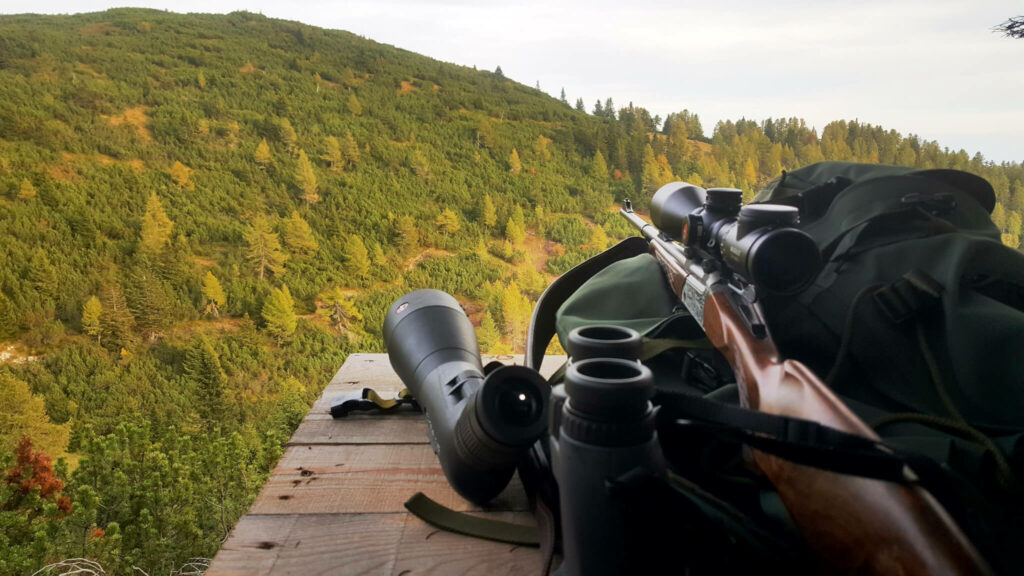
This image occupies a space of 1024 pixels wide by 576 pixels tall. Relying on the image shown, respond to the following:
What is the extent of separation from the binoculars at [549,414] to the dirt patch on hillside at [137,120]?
9.07m

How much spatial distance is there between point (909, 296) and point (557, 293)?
658mm

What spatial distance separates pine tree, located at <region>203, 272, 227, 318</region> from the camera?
272 inches

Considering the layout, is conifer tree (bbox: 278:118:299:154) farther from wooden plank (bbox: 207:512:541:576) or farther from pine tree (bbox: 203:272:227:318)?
wooden plank (bbox: 207:512:541:576)

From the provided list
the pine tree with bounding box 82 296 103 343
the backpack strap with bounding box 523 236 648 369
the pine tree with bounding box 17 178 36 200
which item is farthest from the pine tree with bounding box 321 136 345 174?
the backpack strap with bounding box 523 236 648 369

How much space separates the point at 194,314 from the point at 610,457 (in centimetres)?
786

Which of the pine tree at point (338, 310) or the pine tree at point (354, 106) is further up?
the pine tree at point (354, 106)

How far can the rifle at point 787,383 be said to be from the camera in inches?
12.7

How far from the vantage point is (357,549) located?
0.64 m

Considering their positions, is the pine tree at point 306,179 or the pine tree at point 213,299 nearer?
the pine tree at point 213,299

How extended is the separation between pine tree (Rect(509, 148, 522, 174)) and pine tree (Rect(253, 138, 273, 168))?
382 cm

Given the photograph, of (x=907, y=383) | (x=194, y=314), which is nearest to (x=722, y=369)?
(x=907, y=383)

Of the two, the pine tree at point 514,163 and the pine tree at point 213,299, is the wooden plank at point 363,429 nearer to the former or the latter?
the pine tree at point 514,163

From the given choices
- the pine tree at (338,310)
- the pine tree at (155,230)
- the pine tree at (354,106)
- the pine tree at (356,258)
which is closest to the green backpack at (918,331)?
the pine tree at (338,310)

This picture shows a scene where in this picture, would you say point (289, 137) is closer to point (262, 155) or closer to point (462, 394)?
point (262, 155)
